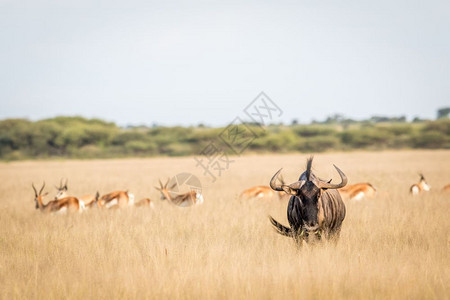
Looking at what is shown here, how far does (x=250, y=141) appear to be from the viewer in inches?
2132

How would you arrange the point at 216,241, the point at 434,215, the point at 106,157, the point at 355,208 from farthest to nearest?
the point at 106,157, the point at 355,208, the point at 434,215, the point at 216,241

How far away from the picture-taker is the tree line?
52.8m

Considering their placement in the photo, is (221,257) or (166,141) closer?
(221,257)

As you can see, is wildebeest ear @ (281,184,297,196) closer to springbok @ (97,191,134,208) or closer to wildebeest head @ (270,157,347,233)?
wildebeest head @ (270,157,347,233)

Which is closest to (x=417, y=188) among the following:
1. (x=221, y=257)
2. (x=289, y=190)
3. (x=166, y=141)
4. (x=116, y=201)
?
(x=289, y=190)

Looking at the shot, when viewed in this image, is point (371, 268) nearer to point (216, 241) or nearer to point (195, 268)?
point (195, 268)

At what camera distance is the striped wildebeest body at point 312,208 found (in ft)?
18.5

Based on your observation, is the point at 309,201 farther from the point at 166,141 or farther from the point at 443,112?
the point at 443,112

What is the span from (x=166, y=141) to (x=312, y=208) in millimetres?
54303

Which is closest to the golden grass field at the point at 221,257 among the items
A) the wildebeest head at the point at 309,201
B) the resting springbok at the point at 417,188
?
the wildebeest head at the point at 309,201

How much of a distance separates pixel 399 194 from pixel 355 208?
354 cm

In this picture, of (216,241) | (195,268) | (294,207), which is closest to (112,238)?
(216,241)

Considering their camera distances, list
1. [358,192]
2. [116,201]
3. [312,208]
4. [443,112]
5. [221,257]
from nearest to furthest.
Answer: [312,208], [221,257], [116,201], [358,192], [443,112]

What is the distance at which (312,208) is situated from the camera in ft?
18.5
